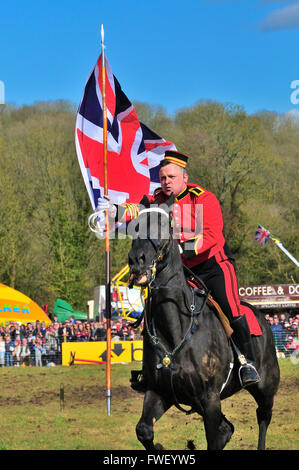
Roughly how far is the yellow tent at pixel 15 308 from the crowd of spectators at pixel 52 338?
17.4 ft

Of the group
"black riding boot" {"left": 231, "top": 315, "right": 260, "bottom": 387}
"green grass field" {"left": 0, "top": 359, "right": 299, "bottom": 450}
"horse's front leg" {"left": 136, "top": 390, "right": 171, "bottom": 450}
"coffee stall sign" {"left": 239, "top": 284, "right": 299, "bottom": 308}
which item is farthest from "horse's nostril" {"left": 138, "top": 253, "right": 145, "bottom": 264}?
"coffee stall sign" {"left": 239, "top": 284, "right": 299, "bottom": 308}

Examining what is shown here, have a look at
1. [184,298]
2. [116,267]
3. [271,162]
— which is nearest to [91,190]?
[184,298]

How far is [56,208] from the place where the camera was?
45.1 m

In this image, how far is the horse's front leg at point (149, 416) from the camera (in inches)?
254

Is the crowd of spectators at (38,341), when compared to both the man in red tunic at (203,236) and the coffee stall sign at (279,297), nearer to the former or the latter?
the coffee stall sign at (279,297)

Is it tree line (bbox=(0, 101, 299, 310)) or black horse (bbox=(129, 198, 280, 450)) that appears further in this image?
tree line (bbox=(0, 101, 299, 310))

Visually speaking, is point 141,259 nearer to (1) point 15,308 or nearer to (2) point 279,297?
(1) point 15,308

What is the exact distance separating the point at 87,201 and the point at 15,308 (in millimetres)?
14956

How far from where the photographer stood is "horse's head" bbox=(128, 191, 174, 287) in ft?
19.0

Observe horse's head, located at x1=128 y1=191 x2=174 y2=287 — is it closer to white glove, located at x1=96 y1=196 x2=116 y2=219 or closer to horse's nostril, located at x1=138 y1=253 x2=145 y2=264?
horse's nostril, located at x1=138 y1=253 x2=145 y2=264

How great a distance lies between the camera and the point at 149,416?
21.3 ft

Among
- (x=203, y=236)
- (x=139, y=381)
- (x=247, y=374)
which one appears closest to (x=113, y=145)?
(x=203, y=236)

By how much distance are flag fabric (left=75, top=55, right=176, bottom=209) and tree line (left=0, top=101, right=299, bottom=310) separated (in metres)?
28.8
